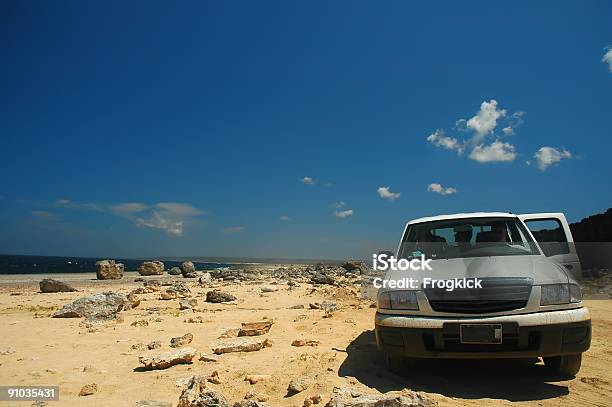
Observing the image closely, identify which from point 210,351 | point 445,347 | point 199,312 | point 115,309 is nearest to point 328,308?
point 199,312

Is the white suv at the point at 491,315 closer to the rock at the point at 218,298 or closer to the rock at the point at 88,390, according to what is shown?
the rock at the point at 88,390

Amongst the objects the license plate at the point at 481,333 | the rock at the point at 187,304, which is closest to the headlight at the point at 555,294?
the license plate at the point at 481,333

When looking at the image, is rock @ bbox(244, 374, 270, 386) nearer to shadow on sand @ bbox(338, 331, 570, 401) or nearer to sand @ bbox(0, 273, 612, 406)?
sand @ bbox(0, 273, 612, 406)

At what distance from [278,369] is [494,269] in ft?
8.80

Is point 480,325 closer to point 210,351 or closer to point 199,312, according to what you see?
point 210,351

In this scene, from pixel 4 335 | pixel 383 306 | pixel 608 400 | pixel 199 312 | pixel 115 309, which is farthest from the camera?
pixel 199 312

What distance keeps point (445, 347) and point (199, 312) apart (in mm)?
6525

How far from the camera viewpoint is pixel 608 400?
3.27 meters

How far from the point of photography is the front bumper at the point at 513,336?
3262 mm

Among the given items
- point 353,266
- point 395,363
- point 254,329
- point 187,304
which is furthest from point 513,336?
point 353,266

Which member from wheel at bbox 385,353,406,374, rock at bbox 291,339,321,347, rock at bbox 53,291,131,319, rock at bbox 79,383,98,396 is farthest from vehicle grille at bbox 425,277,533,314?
rock at bbox 53,291,131,319

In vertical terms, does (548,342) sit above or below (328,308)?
above

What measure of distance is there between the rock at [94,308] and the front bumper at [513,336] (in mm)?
6490

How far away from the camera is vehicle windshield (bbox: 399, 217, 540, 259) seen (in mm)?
4762
